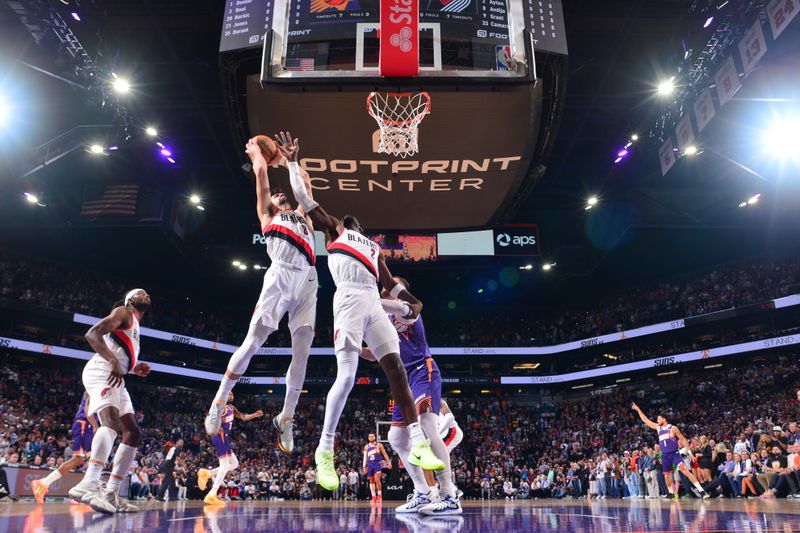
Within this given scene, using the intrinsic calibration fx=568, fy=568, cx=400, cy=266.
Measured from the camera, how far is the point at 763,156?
20.8 m

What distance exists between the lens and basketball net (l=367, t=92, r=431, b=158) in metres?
9.14

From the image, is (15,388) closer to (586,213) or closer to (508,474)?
(508,474)

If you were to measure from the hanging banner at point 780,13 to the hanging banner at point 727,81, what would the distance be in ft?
4.52

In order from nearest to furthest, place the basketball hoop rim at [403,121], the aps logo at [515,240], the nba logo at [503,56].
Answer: the nba logo at [503,56] < the basketball hoop rim at [403,121] < the aps logo at [515,240]

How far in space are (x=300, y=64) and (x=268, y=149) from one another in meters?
2.59

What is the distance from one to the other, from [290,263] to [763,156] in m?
21.3

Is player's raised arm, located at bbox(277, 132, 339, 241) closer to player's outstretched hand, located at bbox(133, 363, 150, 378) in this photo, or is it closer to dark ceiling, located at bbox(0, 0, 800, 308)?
player's outstretched hand, located at bbox(133, 363, 150, 378)

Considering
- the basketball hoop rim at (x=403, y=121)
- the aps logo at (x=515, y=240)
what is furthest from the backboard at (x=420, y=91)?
the aps logo at (x=515, y=240)

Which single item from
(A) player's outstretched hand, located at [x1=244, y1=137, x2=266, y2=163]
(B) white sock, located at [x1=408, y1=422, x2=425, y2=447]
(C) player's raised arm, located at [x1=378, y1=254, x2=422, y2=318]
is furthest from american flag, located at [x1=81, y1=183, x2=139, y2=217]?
(B) white sock, located at [x1=408, y1=422, x2=425, y2=447]

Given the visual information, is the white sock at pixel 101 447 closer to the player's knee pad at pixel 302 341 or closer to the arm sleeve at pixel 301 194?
the player's knee pad at pixel 302 341

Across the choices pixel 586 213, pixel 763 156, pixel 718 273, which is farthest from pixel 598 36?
pixel 718 273

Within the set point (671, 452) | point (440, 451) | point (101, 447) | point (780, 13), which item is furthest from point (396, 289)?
point (671, 452)

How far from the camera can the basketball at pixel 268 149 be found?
256 inches

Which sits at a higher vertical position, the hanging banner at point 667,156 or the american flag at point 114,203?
the american flag at point 114,203
